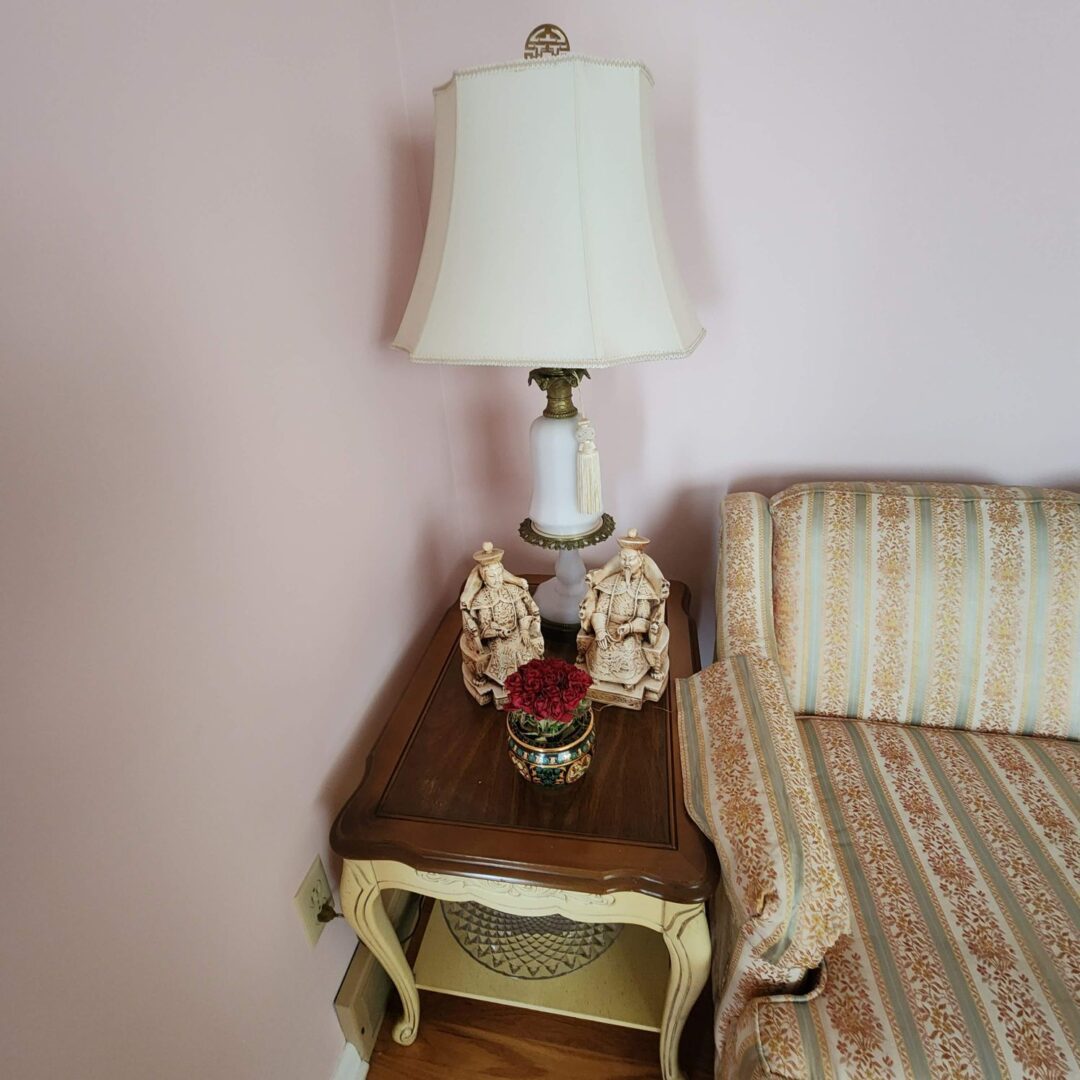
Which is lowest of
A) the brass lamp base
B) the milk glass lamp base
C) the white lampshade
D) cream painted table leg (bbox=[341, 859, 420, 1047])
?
cream painted table leg (bbox=[341, 859, 420, 1047])

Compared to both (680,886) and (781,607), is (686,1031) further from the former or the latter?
(781,607)

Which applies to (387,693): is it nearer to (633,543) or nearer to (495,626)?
(495,626)

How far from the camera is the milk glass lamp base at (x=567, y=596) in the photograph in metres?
1.05

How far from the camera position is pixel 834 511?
1.01 meters

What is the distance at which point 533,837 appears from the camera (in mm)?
738

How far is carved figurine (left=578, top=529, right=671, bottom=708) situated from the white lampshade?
303 mm

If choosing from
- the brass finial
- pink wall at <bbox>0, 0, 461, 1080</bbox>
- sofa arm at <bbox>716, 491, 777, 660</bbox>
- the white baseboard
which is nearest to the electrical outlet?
pink wall at <bbox>0, 0, 461, 1080</bbox>

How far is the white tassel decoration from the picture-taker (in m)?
0.88

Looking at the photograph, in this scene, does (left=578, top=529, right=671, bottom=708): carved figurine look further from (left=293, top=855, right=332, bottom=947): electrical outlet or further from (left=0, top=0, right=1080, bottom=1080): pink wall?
(left=293, top=855, right=332, bottom=947): electrical outlet

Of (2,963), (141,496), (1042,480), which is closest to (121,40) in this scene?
(141,496)

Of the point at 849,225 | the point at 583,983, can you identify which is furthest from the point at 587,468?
the point at 583,983

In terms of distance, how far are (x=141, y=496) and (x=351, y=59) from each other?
2.36 ft

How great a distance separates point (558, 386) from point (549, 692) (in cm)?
45

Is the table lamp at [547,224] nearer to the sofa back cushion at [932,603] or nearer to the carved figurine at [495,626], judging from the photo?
the carved figurine at [495,626]
